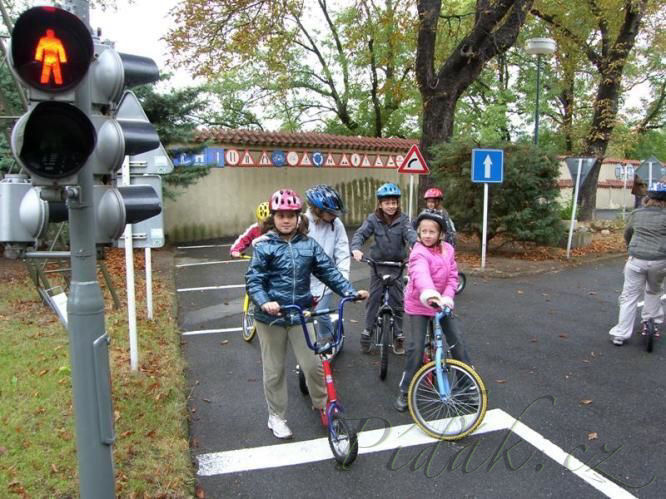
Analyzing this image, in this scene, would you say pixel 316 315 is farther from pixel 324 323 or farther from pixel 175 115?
pixel 175 115

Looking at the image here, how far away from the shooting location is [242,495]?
3.35 meters

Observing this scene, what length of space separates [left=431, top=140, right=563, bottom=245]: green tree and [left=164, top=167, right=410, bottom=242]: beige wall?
7.00 metres

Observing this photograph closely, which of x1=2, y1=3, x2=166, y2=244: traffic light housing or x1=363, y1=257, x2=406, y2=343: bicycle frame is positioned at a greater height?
x1=2, y1=3, x2=166, y2=244: traffic light housing

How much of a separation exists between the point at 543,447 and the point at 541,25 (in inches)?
795

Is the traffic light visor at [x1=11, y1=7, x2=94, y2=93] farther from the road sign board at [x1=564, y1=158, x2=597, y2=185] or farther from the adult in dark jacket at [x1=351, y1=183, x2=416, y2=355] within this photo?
the road sign board at [x1=564, y1=158, x2=597, y2=185]

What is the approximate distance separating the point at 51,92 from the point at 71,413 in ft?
9.72

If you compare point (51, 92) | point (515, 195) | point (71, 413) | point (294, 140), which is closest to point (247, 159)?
point (294, 140)

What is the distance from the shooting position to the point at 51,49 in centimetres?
237

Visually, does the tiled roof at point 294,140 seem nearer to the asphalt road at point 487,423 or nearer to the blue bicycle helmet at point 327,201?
the asphalt road at point 487,423

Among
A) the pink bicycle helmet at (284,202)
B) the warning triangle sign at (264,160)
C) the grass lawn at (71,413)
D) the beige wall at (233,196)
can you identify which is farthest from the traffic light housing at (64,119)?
the warning triangle sign at (264,160)

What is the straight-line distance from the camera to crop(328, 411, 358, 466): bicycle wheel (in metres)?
3.57

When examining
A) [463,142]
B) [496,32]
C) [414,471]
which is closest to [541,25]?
[496,32]

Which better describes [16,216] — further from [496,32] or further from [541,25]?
[541,25]

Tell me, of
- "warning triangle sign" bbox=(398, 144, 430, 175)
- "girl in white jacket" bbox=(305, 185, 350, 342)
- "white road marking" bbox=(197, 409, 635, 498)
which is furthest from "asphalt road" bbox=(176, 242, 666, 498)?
"warning triangle sign" bbox=(398, 144, 430, 175)
